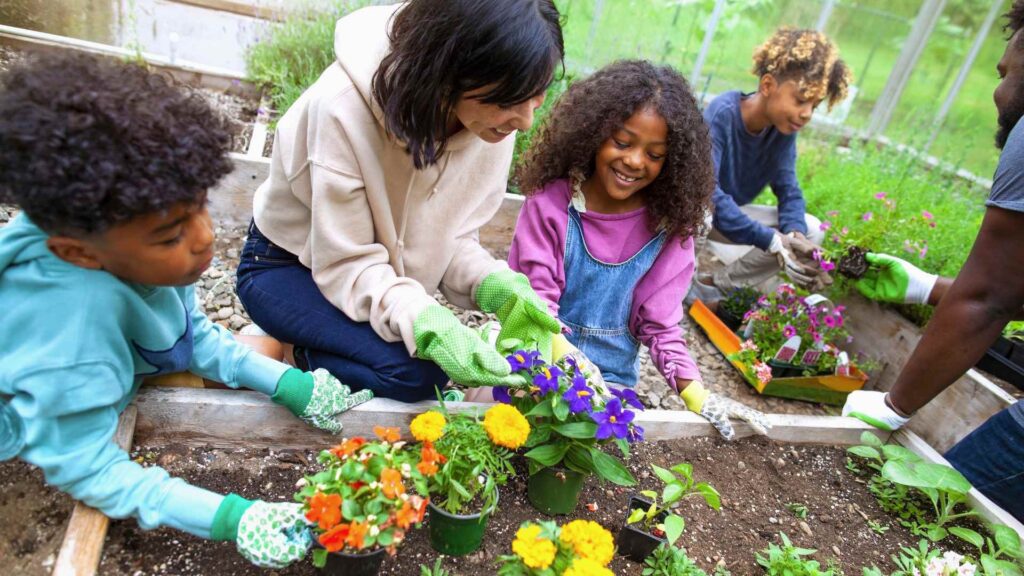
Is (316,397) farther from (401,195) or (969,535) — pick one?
(969,535)

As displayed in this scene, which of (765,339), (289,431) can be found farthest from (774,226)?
(289,431)

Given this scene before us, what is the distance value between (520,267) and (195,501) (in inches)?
46.9

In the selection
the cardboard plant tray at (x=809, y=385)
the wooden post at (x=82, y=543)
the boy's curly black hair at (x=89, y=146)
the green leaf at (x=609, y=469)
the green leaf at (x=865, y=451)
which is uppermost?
the boy's curly black hair at (x=89, y=146)

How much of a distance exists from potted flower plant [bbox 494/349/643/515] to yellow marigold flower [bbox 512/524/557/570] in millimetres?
306

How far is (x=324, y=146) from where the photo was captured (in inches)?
61.4

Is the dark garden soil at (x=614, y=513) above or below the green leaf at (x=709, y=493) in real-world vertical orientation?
below

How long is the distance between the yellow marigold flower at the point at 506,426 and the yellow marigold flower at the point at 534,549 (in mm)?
204

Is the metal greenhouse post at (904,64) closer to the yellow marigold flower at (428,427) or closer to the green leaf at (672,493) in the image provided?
the green leaf at (672,493)

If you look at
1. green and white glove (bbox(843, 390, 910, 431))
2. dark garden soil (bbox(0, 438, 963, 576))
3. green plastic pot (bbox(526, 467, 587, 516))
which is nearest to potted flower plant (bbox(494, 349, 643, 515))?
green plastic pot (bbox(526, 467, 587, 516))

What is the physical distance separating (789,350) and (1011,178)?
1160mm

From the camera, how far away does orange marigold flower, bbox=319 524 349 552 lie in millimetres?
1132

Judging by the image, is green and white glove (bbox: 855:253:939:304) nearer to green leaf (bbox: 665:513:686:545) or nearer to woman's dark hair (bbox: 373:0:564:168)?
green leaf (bbox: 665:513:686:545)

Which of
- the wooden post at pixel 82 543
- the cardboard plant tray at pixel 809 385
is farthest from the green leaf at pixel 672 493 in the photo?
the cardboard plant tray at pixel 809 385

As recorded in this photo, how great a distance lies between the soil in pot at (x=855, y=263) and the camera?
109 inches
